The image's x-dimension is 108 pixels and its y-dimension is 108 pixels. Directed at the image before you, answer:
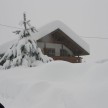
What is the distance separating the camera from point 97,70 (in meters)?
4.63

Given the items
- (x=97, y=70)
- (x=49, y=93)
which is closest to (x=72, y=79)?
(x=97, y=70)

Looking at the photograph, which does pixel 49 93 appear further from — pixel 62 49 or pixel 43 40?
pixel 62 49

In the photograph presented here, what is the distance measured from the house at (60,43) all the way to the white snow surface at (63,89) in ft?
37.3

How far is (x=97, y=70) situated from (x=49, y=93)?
0.95m

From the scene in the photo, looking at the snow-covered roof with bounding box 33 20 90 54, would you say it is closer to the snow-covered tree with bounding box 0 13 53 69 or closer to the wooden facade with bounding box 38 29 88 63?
the wooden facade with bounding box 38 29 88 63

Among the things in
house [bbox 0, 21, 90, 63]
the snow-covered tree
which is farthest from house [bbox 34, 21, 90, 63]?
the snow-covered tree

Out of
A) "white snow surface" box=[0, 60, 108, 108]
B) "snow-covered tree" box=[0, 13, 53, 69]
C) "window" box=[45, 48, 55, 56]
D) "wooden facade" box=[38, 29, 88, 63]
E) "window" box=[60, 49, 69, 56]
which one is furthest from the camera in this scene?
"window" box=[60, 49, 69, 56]

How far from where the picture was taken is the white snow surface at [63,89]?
353 centimetres

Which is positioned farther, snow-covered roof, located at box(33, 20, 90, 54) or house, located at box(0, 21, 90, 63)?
house, located at box(0, 21, 90, 63)

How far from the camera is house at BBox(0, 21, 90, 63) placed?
17953mm

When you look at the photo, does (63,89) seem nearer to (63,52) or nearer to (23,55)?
(23,55)

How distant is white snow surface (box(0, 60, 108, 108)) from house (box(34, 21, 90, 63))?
448 inches

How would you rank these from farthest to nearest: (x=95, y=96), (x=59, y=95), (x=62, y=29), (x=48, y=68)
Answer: (x=62, y=29)
(x=48, y=68)
(x=59, y=95)
(x=95, y=96)

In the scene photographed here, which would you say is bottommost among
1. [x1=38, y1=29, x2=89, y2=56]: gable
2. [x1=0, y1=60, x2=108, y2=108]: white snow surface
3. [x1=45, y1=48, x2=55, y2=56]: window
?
[x1=0, y1=60, x2=108, y2=108]: white snow surface
